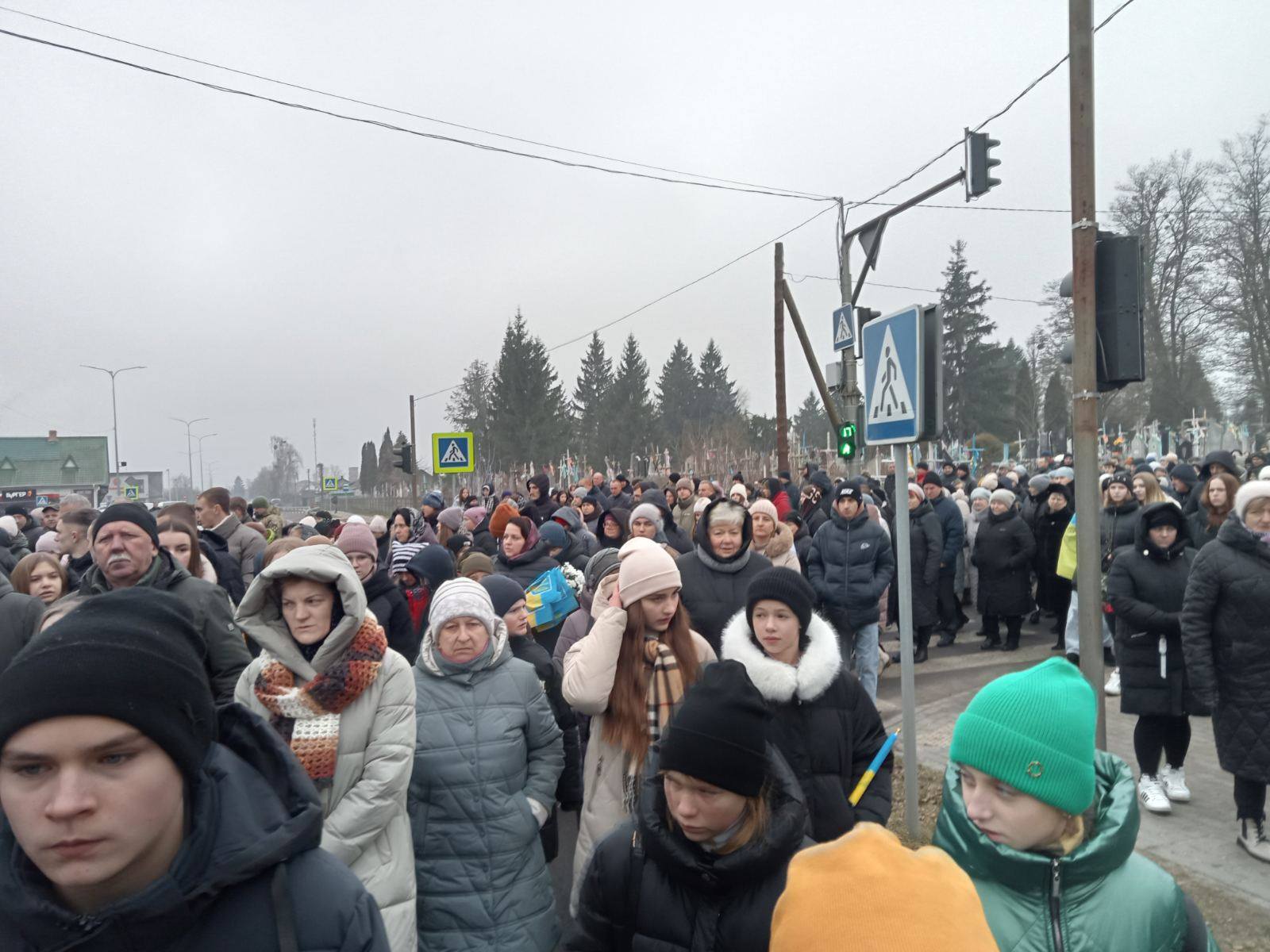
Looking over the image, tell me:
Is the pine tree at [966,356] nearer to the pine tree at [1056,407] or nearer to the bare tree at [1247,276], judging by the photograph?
the pine tree at [1056,407]

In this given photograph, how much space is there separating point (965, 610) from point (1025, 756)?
12.2 metres

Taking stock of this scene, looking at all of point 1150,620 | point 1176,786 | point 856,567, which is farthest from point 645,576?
point 856,567

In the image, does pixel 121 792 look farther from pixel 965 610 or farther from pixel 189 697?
pixel 965 610

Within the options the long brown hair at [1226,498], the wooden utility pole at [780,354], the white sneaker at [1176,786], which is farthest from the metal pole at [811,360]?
the white sneaker at [1176,786]

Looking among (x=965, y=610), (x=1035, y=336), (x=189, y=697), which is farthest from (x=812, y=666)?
(x=1035, y=336)

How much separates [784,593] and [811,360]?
15.2m

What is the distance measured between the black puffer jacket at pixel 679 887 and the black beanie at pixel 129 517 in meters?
2.94

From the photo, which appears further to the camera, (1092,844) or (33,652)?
(1092,844)

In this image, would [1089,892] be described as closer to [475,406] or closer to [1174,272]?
[1174,272]

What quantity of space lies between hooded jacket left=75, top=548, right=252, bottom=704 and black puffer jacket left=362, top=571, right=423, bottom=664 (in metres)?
1.09

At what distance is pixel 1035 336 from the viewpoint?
151ft

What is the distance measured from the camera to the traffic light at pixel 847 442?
1368 cm

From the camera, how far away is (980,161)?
11.5 meters

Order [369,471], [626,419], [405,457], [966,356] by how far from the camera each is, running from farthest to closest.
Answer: [369,471] < [626,419] < [966,356] < [405,457]
